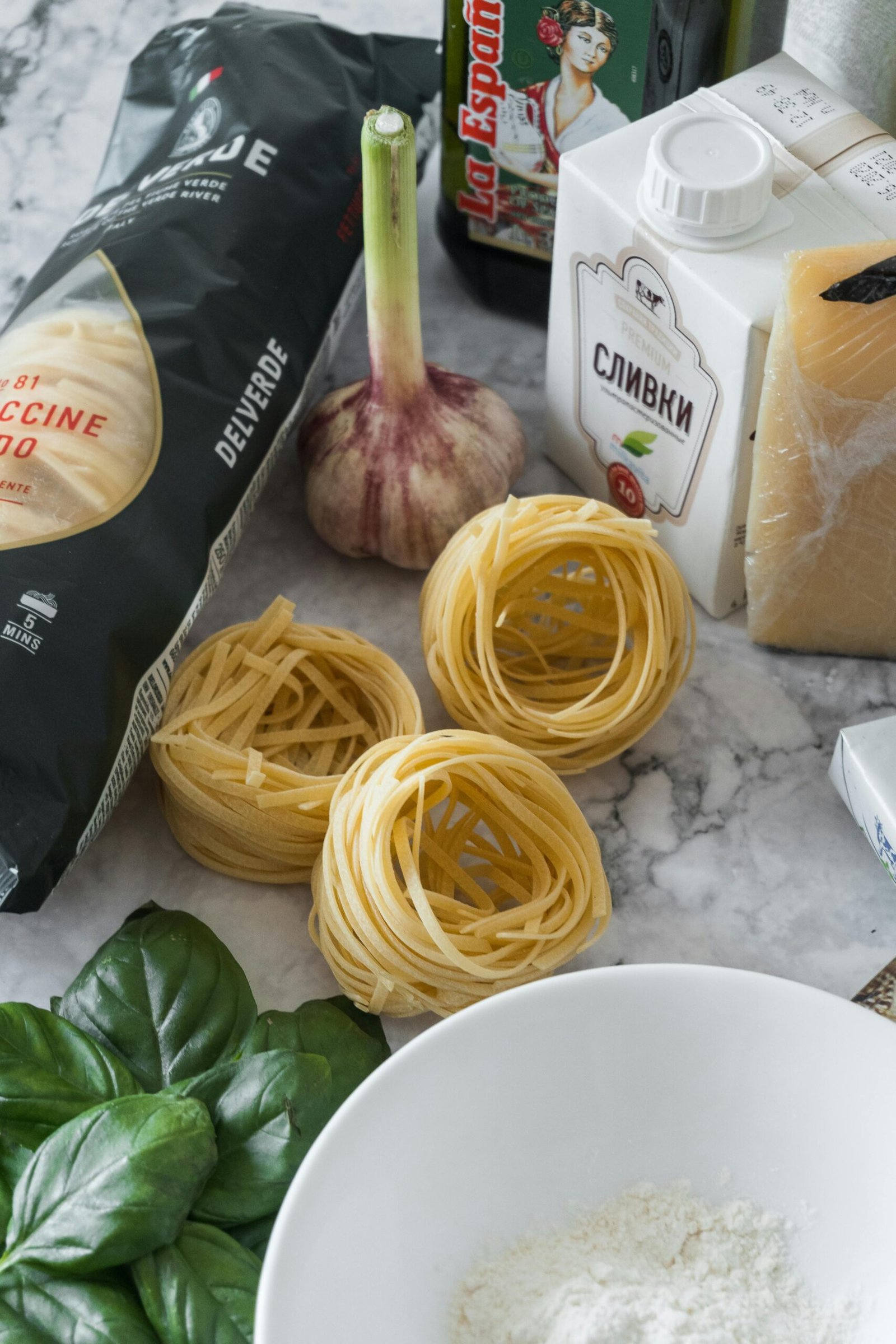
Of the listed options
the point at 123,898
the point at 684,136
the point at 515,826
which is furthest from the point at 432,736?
the point at 684,136

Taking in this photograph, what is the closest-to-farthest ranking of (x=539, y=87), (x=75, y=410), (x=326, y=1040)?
(x=326, y=1040), (x=75, y=410), (x=539, y=87)

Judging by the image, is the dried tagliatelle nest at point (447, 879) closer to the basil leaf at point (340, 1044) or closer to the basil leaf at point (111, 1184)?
the basil leaf at point (340, 1044)

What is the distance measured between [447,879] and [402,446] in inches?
9.9

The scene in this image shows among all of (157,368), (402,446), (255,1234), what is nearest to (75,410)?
(157,368)

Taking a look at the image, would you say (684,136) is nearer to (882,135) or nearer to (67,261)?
(882,135)

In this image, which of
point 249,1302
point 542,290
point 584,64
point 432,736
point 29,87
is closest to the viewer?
point 249,1302

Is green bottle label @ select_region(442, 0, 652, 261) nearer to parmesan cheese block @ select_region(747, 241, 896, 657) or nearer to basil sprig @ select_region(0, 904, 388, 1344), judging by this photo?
parmesan cheese block @ select_region(747, 241, 896, 657)

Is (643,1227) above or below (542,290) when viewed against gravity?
below

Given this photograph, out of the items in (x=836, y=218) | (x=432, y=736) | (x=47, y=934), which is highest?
(x=836, y=218)

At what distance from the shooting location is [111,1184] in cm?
51

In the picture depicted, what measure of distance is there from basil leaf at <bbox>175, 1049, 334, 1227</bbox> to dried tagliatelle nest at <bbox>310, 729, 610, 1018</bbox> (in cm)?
7

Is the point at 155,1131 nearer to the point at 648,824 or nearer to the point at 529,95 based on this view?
the point at 648,824

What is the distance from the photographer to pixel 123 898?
2.35ft

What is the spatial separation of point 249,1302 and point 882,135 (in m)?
0.63
